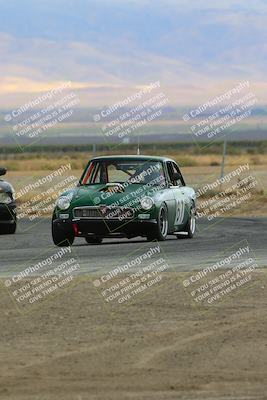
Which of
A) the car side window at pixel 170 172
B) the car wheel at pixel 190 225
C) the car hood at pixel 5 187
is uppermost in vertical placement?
the car side window at pixel 170 172

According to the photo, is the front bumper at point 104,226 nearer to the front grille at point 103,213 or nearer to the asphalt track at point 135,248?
the front grille at point 103,213

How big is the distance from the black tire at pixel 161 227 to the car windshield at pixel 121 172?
62cm

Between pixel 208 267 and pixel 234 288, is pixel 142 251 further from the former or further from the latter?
pixel 234 288

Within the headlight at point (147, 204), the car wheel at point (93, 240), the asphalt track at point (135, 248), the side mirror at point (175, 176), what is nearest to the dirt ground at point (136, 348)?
the asphalt track at point (135, 248)

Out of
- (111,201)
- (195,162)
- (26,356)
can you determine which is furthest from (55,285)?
(195,162)

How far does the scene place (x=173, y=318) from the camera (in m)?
12.6

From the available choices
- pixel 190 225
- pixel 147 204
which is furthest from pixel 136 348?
pixel 190 225

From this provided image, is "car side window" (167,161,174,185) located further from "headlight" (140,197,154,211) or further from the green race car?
"headlight" (140,197,154,211)

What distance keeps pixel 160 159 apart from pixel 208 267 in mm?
6193

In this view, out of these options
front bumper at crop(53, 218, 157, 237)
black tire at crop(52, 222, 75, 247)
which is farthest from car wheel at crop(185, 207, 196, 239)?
black tire at crop(52, 222, 75, 247)

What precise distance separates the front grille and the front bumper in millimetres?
67

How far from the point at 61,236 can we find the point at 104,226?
0.77m

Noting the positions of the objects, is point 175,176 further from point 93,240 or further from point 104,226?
point 104,226

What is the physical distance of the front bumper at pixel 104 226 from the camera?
69.3ft
